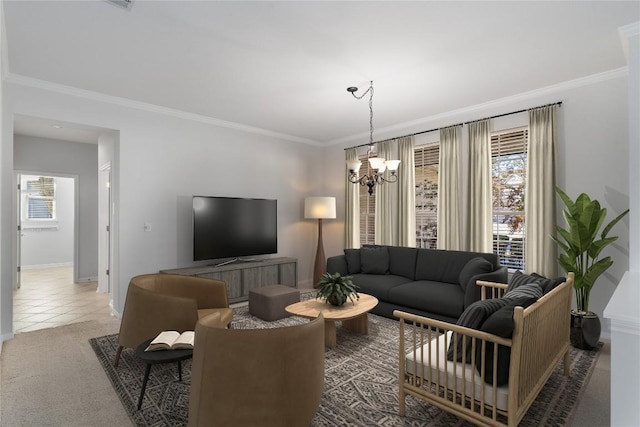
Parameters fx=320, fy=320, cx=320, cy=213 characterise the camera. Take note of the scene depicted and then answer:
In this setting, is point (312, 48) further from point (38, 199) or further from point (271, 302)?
point (38, 199)

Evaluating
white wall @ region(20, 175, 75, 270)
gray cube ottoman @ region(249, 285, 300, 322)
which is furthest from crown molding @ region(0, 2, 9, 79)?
white wall @ region(20, 175, 75, 270)

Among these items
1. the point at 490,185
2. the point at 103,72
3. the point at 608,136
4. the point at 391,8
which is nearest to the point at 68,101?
the point at 103,72

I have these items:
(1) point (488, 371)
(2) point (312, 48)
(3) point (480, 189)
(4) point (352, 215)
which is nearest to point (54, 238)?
(4) point (352, 215)

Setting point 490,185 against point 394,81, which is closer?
point 394,81

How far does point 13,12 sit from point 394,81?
11.3 feet

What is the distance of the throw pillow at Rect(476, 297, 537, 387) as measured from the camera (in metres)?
1.76

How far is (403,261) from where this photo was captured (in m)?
4.95

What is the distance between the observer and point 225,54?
10.1ft

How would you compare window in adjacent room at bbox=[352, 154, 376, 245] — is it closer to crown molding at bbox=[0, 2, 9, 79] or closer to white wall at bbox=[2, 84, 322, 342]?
white wall at bbox=[2, 84, 322, 342]

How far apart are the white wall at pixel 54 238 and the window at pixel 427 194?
8115 mm

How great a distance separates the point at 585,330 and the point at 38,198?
37.4 feet

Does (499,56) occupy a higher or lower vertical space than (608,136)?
higher

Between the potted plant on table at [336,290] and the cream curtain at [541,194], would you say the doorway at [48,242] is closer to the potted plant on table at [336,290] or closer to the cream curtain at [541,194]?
the potted plant on table at [336,290]

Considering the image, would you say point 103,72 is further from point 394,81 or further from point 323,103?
point 394,81
